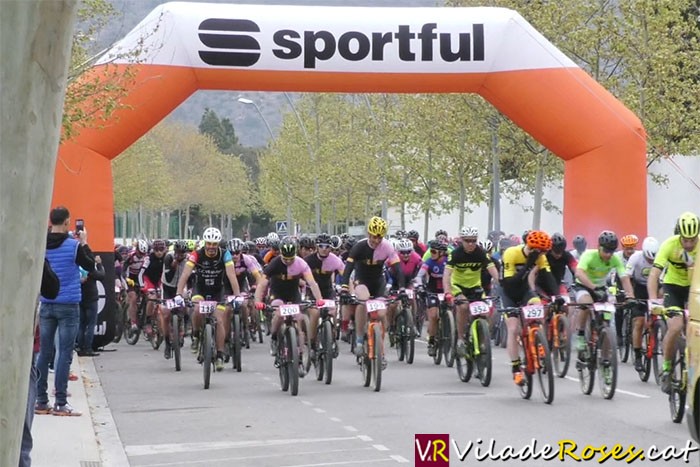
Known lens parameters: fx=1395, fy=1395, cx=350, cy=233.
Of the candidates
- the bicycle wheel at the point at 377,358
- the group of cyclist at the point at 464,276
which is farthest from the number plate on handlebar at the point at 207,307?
the bicycle wheel at the point at 377,358

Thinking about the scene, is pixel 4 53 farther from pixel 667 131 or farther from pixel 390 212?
pixel 390 212

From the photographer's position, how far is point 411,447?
33.7 feet

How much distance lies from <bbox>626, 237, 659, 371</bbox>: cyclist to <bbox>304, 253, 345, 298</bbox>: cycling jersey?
12.0 feet

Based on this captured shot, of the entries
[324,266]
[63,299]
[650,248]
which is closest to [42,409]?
[63,299]

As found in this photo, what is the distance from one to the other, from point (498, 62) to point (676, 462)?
11007 mm

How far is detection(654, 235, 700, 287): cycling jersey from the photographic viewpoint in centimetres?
1220

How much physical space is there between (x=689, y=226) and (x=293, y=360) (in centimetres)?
435

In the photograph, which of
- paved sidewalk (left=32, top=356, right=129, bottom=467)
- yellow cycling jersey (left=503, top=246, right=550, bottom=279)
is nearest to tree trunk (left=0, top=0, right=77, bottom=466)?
paved sidewalk (left=32, top=356, right=129, bottom=467)

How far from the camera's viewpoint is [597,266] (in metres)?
15.2

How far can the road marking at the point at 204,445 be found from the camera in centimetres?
1041

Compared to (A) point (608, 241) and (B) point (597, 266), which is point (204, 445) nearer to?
A: (A) point (608, 241)

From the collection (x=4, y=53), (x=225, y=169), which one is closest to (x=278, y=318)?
(x=4, y=53)

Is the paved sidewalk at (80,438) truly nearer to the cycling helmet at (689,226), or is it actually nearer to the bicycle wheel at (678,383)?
the bicycle wheel at (678,383)

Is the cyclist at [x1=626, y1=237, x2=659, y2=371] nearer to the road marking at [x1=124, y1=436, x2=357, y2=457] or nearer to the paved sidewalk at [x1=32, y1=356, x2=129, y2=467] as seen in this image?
the road marking at [x1=124, y1=436, x2=357, y2=457]
